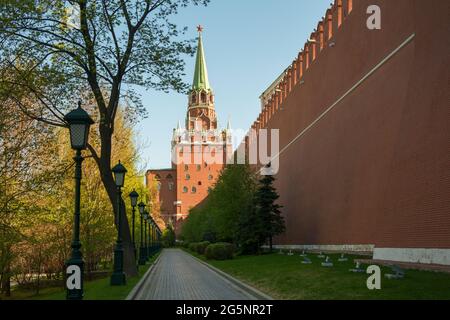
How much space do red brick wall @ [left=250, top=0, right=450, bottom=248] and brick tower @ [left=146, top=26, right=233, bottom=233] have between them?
68.2 metres

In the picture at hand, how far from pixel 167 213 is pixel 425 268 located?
10020cm

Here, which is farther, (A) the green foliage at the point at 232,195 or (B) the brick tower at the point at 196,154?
(B) the brick tower at the point at 196,154

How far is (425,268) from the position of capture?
44.0ft

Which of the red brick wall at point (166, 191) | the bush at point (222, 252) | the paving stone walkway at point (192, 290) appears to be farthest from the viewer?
the red brick wall at point (166, 191)

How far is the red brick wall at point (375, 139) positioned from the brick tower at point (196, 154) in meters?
68.2

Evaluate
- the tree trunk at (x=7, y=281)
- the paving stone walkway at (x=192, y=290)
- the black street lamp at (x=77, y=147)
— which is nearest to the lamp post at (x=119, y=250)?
the paving stone walkway at (x=192, y=290)

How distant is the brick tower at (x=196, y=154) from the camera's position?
110500 mm

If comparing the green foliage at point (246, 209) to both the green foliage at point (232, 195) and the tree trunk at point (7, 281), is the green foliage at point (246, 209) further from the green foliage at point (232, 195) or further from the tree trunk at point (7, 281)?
the tree trunk at point (7, 281)

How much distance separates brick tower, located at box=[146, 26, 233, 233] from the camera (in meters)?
110

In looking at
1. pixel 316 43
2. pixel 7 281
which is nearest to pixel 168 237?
pixel 316 43

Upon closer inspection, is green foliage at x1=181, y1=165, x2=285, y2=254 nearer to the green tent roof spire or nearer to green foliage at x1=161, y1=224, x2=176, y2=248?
green foliage at x1=161, y1=224, x2=176, y2=248

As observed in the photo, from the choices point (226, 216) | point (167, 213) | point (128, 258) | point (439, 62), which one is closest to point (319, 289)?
point (439, 62)

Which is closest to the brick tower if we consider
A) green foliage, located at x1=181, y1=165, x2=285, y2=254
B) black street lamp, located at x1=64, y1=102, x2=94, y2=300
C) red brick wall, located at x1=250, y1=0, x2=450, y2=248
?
green foliage, located at x1=181, y1=165, x2=285, y2=254

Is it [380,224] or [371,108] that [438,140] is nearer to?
[380,224]
